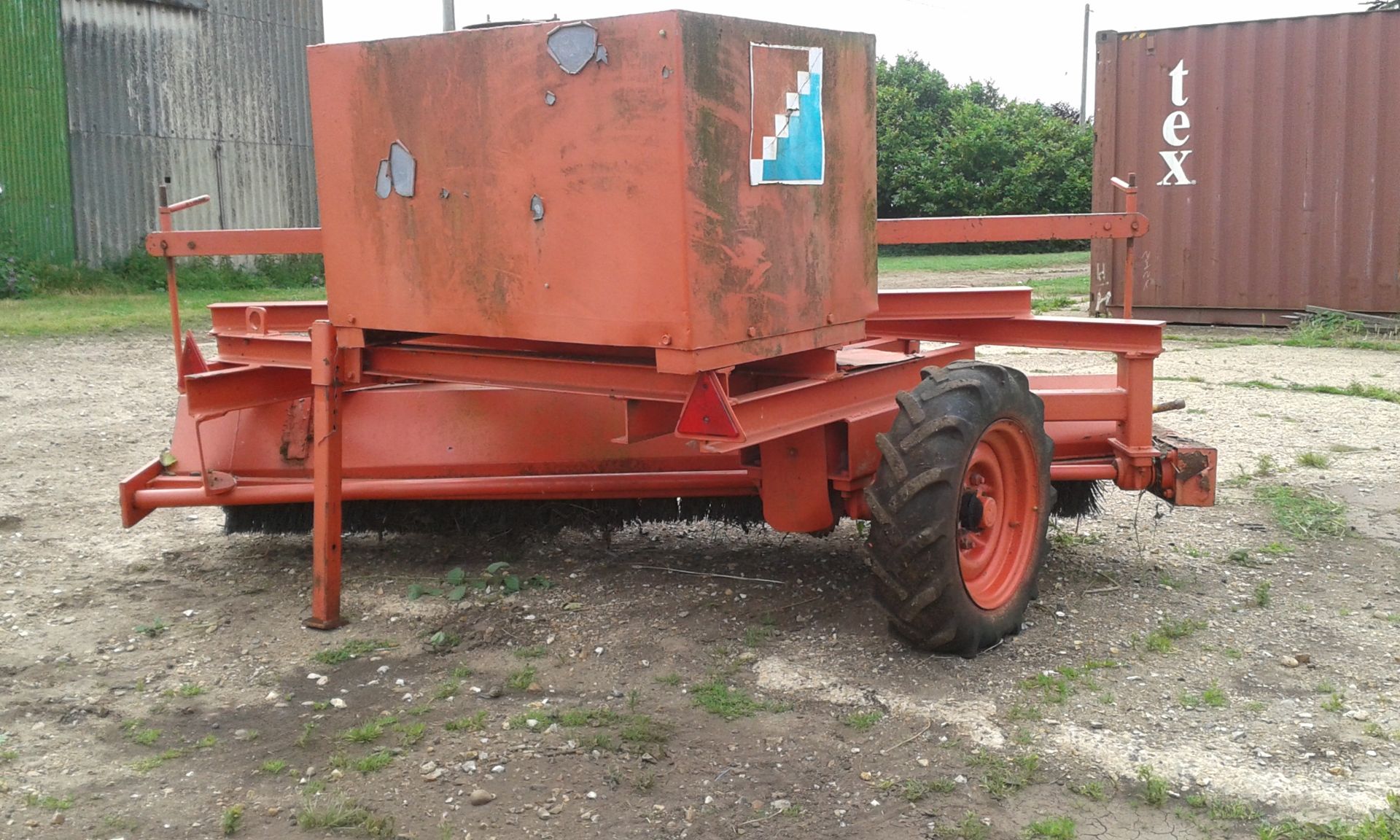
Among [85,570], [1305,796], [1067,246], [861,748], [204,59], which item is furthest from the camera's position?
[1067,246]

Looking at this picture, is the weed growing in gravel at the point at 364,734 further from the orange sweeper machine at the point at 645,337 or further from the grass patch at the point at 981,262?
the grass patch at the point at 981,262

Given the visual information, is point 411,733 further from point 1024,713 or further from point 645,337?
point 1024,713

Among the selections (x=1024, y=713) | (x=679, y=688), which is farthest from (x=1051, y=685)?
(x=679, y=688)

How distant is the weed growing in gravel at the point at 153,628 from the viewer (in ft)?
13.9

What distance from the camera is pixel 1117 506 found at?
570 centimetres

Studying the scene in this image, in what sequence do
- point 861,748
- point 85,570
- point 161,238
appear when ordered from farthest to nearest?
1. point 85,570
2. point 161,238
3. point 861,748

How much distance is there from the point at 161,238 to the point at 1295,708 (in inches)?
150

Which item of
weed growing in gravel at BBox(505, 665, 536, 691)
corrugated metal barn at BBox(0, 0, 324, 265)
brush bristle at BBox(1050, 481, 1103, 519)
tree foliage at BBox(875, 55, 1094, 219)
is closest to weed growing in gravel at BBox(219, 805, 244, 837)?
weed growing in gravel at BBox(505, 665, 536, 691)

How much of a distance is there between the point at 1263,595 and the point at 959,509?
1.42 meters

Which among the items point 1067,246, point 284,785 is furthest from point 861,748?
point 1067,246

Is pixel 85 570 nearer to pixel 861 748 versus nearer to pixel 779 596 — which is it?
pixel 779 596

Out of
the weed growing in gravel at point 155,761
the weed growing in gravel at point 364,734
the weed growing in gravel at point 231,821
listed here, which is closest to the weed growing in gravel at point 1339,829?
the weed growing in gravel at point 364,734

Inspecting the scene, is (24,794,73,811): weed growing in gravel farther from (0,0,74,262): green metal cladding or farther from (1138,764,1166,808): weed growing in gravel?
(0,0,74,262): green metal cladding

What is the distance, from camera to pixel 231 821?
296cm
